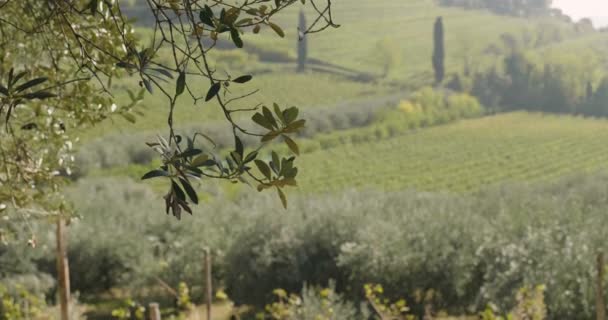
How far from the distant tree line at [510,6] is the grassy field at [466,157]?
30273 millimetres

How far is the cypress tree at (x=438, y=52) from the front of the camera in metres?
61.0

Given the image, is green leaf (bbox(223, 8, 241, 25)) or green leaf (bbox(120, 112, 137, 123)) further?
green leaf (bbox(120, 112, 137, 123))

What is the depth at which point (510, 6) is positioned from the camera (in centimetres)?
8094

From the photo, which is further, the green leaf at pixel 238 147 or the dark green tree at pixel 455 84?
the dark green tree at pixel 455 84

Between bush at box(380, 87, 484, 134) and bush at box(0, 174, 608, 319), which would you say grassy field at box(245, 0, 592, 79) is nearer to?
bush at box(380, 87, 484, 134)

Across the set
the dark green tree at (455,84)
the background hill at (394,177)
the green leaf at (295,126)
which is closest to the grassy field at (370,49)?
the background hill at (394,177)

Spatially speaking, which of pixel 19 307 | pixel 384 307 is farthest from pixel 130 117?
pixel 384 307

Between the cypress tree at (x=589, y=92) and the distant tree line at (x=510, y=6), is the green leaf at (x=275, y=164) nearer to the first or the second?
the cypress tree at (x=589, y=92)

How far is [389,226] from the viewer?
987 centimetres

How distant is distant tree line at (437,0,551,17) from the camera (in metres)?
75.7

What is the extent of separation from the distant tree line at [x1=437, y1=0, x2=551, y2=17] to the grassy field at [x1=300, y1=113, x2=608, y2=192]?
99.3ft

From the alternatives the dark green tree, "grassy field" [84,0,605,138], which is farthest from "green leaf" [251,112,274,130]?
the dark green tree

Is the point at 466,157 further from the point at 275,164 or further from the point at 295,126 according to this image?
the point at 295,126

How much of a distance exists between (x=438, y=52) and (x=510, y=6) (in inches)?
909
